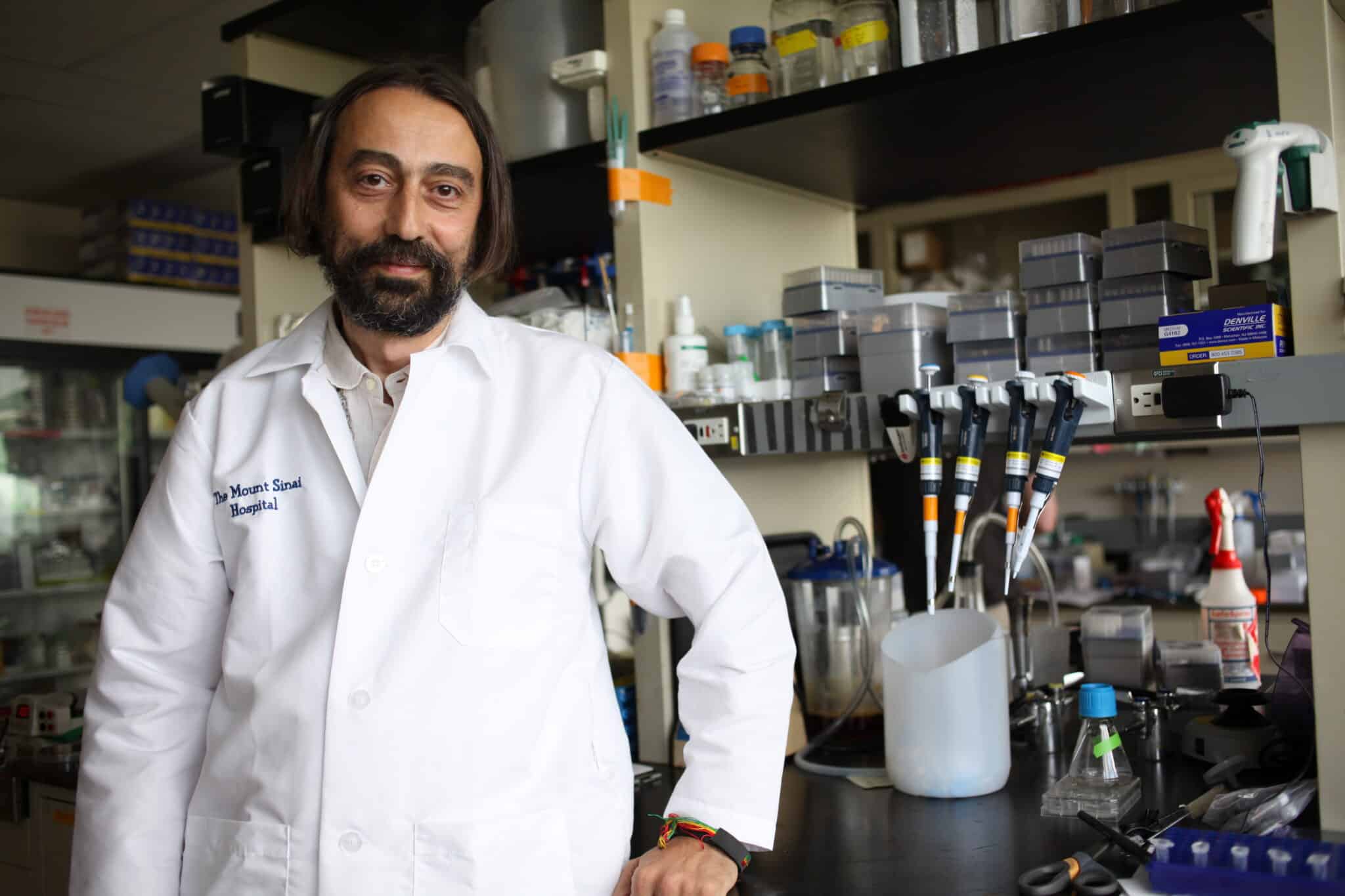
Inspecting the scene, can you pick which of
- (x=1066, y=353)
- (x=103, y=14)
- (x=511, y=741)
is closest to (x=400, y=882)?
(x=511, y=741)

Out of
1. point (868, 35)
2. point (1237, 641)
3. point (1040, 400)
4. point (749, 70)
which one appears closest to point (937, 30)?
point (868, 35)

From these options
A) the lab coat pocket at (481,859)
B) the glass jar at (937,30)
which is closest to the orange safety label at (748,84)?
the glass jar at (937,30)

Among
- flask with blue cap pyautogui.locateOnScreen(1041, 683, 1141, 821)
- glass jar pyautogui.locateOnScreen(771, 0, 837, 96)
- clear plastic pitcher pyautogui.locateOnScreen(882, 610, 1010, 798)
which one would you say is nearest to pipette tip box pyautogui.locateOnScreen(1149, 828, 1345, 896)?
flask with blue cap pyautogui.locateOnScreen(1041, 683, 1141, 821)

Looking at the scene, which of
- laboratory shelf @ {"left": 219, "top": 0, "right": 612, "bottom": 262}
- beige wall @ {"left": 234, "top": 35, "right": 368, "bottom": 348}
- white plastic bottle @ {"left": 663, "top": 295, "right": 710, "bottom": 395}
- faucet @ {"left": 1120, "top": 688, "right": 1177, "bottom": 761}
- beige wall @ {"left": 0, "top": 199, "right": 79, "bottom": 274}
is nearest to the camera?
faucet @ {"left": 1120, "top": 688, "right": 1177, "bottom": 761}

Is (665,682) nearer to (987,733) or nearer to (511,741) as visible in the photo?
(987,733)

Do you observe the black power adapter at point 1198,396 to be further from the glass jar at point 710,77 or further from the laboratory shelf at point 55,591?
the laboratory shelf at point 55,591

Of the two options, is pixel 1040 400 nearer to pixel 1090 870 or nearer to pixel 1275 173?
pixel 1275 173

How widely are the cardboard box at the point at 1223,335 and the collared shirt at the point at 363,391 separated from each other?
0.86 meters

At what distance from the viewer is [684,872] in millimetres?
1124

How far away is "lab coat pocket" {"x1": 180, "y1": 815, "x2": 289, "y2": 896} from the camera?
1.14 m

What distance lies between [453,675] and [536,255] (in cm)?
144

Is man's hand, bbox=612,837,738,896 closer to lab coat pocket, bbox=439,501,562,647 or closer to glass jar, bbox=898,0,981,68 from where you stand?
lab coat pocket, bbox=439,501,562,647

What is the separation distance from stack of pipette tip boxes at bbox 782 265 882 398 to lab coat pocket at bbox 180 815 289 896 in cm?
96

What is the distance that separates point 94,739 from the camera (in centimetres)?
127
